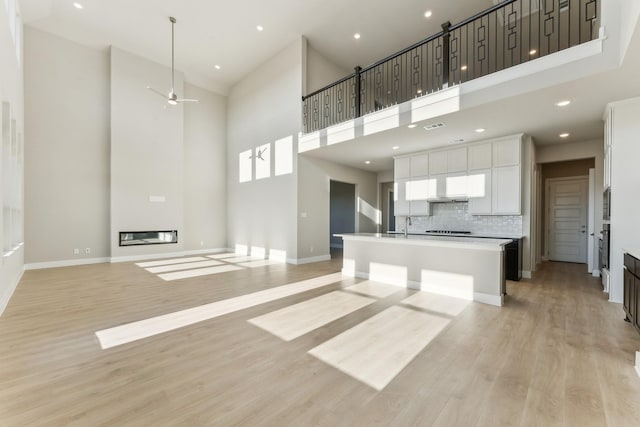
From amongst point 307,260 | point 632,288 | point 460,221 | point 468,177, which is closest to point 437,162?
point 468,177

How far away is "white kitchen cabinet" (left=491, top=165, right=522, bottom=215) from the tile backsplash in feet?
1.38

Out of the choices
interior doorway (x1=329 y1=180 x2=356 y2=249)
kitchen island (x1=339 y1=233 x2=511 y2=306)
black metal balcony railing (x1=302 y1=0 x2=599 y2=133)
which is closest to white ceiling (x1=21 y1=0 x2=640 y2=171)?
black metal balcony railing (x1=302 y1=0 x2=599 y2=133)

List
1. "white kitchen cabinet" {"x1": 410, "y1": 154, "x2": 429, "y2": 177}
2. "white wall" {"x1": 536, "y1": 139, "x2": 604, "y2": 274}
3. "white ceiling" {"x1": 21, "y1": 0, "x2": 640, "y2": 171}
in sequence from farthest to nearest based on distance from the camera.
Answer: "white kitchen cabinet" {"x1": 410, "y1": 154, "x2": 429, "y2": 177} < "white wall" {"x1": 536, "y1": 139, "x2": 604, "y2": 274} < "white ceiling" {"x1": 21, "y1": 0, "x2": 640, "y2": 171}

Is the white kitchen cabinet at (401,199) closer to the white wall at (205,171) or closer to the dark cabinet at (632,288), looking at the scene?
the dark cabinet at (632,288)

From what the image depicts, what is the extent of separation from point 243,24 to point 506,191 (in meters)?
6.89

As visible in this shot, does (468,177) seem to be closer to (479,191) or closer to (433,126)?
(479,191)

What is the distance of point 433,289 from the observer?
4449mm

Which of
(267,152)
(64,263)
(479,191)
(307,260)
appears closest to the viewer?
(479,191)

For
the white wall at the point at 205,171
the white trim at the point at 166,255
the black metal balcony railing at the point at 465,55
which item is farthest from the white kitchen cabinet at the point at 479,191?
the white wall at the point at 205,171

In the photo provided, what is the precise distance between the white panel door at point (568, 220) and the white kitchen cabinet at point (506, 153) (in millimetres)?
3413

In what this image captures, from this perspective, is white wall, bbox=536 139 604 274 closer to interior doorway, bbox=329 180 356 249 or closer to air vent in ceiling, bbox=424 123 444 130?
air vent in ceiling, bbox=424 123 444 130

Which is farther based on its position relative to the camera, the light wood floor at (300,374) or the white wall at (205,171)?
the white wall at (205,171)

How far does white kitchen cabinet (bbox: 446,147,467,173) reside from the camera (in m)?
6.11

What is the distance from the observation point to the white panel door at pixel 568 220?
721 centimetres
